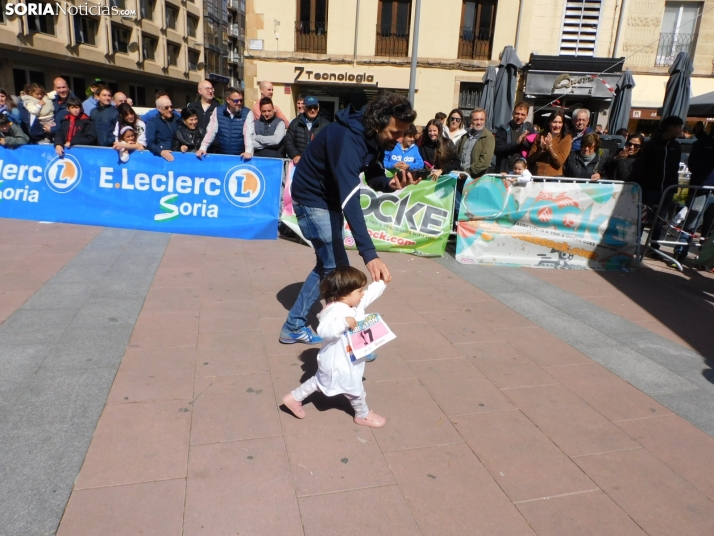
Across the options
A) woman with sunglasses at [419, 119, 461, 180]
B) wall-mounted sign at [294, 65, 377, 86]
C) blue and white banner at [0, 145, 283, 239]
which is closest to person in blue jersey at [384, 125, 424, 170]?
woman with sunglasses at [419, 119, 461, 180]

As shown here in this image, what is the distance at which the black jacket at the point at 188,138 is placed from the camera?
7.55 m

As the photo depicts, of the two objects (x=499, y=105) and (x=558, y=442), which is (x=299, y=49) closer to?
(x=499, y=105)

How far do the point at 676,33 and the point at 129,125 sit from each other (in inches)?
700

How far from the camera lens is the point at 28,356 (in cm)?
354

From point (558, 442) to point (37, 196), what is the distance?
7952 mm

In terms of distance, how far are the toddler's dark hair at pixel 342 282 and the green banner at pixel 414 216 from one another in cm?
417

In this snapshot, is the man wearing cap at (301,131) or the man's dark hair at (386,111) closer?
the man's dark hair at (386,111)

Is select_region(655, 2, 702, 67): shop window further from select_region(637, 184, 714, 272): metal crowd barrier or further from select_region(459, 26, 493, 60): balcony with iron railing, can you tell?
select_region(637, 184, 714, 272): metal crowd barrier

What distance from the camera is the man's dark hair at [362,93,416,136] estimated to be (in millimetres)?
3154

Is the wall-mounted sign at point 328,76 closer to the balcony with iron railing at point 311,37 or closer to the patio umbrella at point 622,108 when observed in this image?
the balcony with iron railing at point 311,37

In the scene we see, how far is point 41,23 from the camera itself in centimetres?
2653

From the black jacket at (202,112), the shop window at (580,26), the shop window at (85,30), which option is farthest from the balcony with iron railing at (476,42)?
the shop window at (85,30)

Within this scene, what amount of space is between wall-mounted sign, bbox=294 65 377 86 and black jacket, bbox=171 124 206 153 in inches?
452

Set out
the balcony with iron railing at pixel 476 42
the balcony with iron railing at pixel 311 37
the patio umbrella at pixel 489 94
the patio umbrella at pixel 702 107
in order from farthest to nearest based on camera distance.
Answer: the balcony with iron railing at pixel 311 37
the balcony with iron railing at pixel 476 42
the patio umbrella at pixel 489 94
the patio umbrella at pixel 702 107
